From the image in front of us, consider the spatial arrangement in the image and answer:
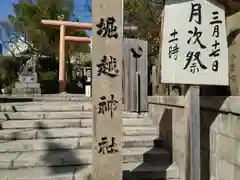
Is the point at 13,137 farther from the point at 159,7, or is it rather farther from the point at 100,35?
the point at 159,7

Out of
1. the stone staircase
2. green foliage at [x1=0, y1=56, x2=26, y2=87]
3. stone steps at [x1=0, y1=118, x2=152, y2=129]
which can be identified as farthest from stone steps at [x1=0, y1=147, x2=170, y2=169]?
green foliage at [x1=0, y1=56, x2=26, y2=87]

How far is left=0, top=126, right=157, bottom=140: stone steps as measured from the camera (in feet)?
15.8

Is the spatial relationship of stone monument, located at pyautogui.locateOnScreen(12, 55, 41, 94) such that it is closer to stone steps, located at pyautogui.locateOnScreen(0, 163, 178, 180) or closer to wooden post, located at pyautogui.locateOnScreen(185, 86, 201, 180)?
stone steps, located at pyautogui.locateOnScreen(0, 163, 178, 180)

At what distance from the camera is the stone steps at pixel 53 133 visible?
15.8 feet

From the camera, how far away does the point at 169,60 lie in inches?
102

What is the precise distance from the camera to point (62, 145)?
4539 millimetres

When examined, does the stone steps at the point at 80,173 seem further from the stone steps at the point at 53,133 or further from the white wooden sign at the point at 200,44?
the white wooden sign at the point at 200,44

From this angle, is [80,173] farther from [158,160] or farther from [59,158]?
[158,160]

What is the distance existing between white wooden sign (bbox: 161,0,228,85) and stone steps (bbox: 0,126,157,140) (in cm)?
281

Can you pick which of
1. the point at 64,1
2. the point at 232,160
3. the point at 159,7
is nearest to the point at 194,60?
the point at 232,160

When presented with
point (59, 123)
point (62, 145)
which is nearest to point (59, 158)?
point (62, 145)

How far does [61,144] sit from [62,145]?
0.13ft

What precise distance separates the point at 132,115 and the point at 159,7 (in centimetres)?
821

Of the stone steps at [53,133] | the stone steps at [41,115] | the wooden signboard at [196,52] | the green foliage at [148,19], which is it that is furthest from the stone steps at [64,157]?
the green foliage at [148,19]
